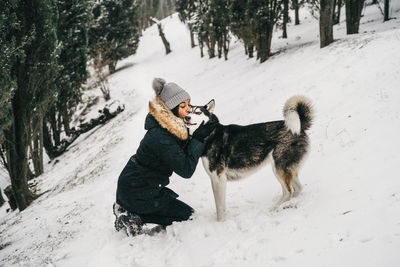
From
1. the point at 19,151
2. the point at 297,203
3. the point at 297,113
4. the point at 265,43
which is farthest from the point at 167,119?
the point at 265,43

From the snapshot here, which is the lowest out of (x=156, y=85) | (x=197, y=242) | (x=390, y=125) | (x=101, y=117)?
(x=101, y=117)

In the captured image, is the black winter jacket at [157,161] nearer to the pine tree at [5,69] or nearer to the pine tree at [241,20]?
the pine tree at [5,69]

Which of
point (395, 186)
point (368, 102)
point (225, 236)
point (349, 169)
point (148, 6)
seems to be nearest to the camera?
point (395, 186)

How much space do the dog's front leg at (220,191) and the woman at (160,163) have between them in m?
0.41

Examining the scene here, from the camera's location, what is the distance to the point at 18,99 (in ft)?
25.9

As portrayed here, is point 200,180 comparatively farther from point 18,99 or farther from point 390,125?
point 18,99

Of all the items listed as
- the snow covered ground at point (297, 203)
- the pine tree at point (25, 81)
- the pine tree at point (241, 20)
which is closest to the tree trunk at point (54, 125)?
the pine tree at point (25, 81)

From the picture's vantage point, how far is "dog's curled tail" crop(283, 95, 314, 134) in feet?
10.6

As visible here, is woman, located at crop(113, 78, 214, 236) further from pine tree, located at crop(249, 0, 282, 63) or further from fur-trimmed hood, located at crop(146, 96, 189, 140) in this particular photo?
pine tree, located at crop(249, 0, 282, 63)

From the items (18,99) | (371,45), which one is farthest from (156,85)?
(371,45)

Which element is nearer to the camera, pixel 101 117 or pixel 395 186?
pixel 395 186

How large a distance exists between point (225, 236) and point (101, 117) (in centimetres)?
1400

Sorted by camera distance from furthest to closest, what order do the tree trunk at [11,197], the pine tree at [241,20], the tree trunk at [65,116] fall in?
the tree trunk at [65,116]
the pine tree at [241,20]
the tree trunk at [11,197]

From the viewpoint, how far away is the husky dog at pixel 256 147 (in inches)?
129
